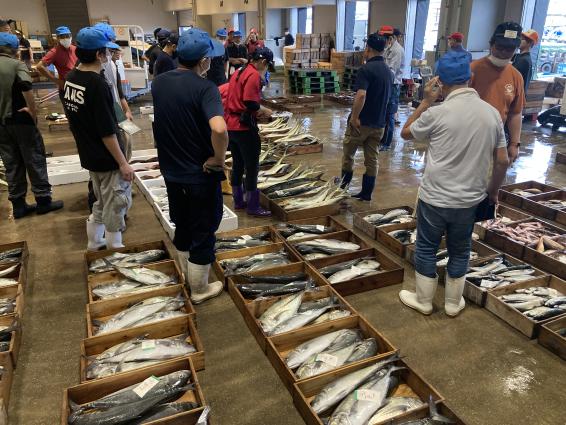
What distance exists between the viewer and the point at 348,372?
8.20 feet

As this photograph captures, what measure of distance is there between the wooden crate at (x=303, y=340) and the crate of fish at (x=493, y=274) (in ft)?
3.66

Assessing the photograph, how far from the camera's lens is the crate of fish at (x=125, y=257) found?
11.9 feet

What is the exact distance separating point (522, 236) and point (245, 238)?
2.59m

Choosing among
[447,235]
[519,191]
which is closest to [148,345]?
[447,235]

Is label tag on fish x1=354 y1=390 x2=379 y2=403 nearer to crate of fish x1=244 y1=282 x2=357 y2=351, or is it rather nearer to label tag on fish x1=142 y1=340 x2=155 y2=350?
crate of fish x1=244 y1=282 x2=357 y2=351

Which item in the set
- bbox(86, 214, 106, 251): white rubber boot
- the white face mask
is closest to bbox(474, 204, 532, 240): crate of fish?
bbox(86, 214, 106, 251): white rubber boot

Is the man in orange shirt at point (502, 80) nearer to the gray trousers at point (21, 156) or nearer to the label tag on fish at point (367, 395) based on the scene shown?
the label tag on fish at point (367, 395)

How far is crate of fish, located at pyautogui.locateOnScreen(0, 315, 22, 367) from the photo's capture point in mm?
2686

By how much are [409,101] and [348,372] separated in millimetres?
11106

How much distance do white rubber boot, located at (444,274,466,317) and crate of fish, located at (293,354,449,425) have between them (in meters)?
0.94

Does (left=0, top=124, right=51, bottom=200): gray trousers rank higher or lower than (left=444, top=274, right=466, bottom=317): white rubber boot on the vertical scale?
higher

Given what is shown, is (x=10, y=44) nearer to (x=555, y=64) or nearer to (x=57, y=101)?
(x=57, y=101)

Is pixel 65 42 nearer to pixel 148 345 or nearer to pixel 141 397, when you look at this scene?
pixel 148 345

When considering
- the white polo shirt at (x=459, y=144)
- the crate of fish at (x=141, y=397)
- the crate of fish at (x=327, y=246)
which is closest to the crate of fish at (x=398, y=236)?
the crate of fish at (x=327, y=246)
